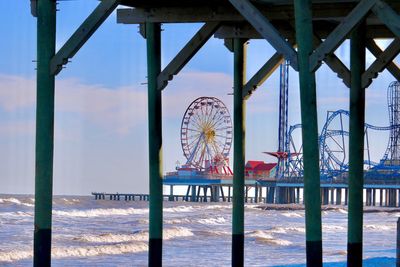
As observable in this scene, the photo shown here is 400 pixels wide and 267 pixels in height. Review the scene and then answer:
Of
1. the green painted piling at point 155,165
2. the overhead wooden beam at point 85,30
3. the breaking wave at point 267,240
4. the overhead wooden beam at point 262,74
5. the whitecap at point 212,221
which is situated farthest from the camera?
the whitecap at point 212,221

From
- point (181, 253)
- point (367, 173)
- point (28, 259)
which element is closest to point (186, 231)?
point (181, 253)

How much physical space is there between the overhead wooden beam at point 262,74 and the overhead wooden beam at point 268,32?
159 inches

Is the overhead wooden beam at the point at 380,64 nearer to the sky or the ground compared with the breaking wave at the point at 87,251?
nearer to the sky

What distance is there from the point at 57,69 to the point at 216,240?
31855mm

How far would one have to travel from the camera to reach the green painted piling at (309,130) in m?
11.9

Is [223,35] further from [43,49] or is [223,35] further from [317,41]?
[43,49]

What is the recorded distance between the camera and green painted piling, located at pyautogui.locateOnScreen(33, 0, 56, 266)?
42.2ft

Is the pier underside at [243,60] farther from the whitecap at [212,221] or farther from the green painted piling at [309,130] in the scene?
the whitecap at [212,221]

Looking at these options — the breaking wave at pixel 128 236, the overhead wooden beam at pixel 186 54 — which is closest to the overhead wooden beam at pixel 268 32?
the overhead wooden beam at pixel 186 54

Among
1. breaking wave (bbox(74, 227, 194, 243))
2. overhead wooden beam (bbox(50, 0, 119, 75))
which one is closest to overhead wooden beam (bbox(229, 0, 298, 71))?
overhead wooden beam (bbox(50, 0, 119, 75))

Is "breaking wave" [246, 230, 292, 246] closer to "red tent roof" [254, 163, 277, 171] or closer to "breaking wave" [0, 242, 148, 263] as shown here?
"breaking wave" [0, 242, 148, 263]

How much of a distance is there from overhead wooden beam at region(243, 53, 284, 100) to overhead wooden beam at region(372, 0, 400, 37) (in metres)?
4.37

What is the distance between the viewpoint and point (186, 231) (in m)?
50.9

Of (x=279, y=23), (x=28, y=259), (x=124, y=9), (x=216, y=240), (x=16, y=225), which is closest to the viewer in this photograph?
(x=124, y=9)
